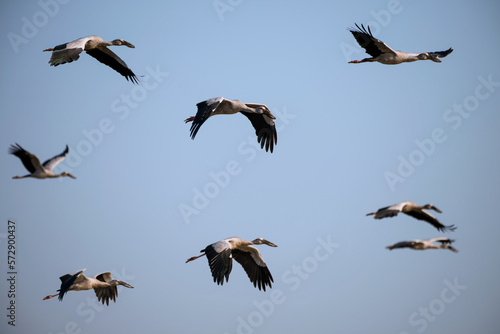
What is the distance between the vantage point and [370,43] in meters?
18.5

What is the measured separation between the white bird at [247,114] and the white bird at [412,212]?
12.9 ft

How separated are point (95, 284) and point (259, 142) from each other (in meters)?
5.21

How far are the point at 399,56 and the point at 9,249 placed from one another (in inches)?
459

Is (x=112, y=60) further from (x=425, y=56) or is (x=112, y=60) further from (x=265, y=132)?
(x=425, y=56)

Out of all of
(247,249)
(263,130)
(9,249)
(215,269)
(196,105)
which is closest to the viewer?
(215,269)

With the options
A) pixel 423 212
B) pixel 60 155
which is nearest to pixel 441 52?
pixel 423 212

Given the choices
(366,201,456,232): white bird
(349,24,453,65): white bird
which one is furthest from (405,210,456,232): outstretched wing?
(349,24,453,65): white bird

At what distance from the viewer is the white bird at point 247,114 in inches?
680

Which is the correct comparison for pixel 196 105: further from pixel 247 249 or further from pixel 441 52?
pixel 441 52

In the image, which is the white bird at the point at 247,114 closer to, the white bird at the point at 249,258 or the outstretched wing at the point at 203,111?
the outstretched wing at the point at 203,111

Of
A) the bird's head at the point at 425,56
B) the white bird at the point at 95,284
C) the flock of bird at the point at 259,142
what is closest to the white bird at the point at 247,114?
the flock of bird at the point at 259,142

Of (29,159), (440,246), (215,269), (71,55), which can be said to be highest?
(71,55)

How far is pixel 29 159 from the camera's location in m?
18.2

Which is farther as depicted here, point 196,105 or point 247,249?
point 247,249
